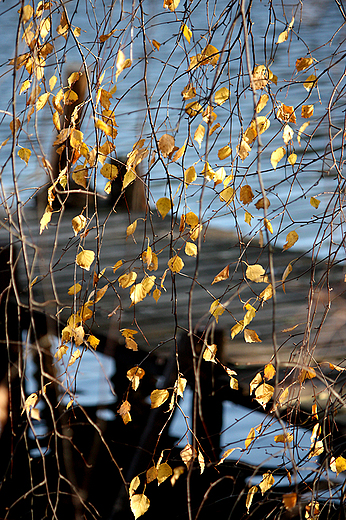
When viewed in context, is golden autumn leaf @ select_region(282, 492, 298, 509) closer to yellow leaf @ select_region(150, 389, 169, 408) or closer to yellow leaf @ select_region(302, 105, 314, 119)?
yellow leaf @ select_region(150, 389, 169, 408)

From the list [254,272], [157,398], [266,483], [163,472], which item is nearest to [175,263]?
[254,272]

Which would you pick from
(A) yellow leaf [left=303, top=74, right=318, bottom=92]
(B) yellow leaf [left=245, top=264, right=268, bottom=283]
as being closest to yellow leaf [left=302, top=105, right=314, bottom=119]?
(A) yellow leaf [left=303, top=74, right=318, bottom=92]

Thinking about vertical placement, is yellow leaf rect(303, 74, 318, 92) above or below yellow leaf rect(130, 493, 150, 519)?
above

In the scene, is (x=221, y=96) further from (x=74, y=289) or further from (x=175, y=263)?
(x=74, y=289)

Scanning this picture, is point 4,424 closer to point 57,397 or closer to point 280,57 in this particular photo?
point 57,397

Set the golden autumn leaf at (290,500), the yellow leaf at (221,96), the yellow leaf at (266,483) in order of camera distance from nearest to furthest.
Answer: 1. the golden autumn leaf at (290,500)
2. the yellow leaf at (221,96)
3. the yellow leaf at (266,483)

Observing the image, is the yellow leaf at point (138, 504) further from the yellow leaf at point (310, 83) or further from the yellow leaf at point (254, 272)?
the yellow leaf at point (310, 83)

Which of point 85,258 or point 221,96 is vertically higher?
point 221,96

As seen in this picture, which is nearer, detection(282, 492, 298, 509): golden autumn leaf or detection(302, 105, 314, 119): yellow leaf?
detection(282, 492, 298, 509): golden autumn leaf

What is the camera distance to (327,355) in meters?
2.52

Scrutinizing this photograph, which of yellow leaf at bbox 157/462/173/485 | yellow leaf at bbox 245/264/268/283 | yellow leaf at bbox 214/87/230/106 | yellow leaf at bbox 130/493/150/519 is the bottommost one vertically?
yellow leaf at bbox 130/493/150/519

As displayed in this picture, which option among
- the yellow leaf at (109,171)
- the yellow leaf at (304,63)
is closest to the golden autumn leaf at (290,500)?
the yellow leaf at (109,171)

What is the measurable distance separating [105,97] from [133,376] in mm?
700

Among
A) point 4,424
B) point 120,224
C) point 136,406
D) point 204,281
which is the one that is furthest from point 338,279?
point 4,424
